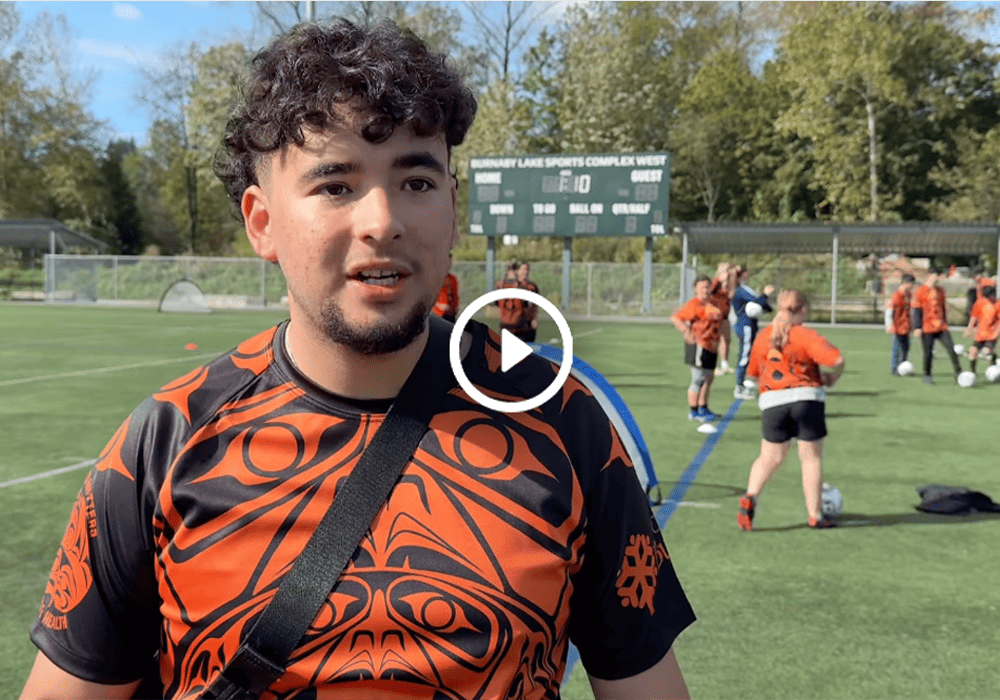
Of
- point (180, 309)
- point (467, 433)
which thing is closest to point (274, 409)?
point (467, 433)

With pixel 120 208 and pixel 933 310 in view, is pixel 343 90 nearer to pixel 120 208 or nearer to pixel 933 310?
pixel 933 310

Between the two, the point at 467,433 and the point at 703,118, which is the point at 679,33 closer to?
the point at 703,118

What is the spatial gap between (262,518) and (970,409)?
13885 millimetres

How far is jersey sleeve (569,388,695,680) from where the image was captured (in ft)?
5.83

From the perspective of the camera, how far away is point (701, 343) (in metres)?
12.8

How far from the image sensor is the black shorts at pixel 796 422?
730 cm

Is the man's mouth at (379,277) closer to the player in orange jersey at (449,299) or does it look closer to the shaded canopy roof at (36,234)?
the player in orange jersey at (449,299)

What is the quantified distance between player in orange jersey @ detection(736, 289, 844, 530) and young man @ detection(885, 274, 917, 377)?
10.8m

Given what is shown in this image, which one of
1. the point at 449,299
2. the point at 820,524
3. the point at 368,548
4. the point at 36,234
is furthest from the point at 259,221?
the point at 36,234

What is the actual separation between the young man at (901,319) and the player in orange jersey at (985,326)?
1.05 metres

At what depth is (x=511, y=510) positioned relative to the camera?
1734mm

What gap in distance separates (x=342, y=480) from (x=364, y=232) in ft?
1.41

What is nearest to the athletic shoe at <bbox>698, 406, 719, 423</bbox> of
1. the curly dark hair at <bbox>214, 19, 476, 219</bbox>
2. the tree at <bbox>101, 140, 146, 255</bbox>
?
the curly dark hair at <bbox>214, 19, 476, 219</bbox>

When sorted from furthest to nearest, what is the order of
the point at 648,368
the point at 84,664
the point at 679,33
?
the point at 679,33 < the point at 648,368 < the point at 84,664
